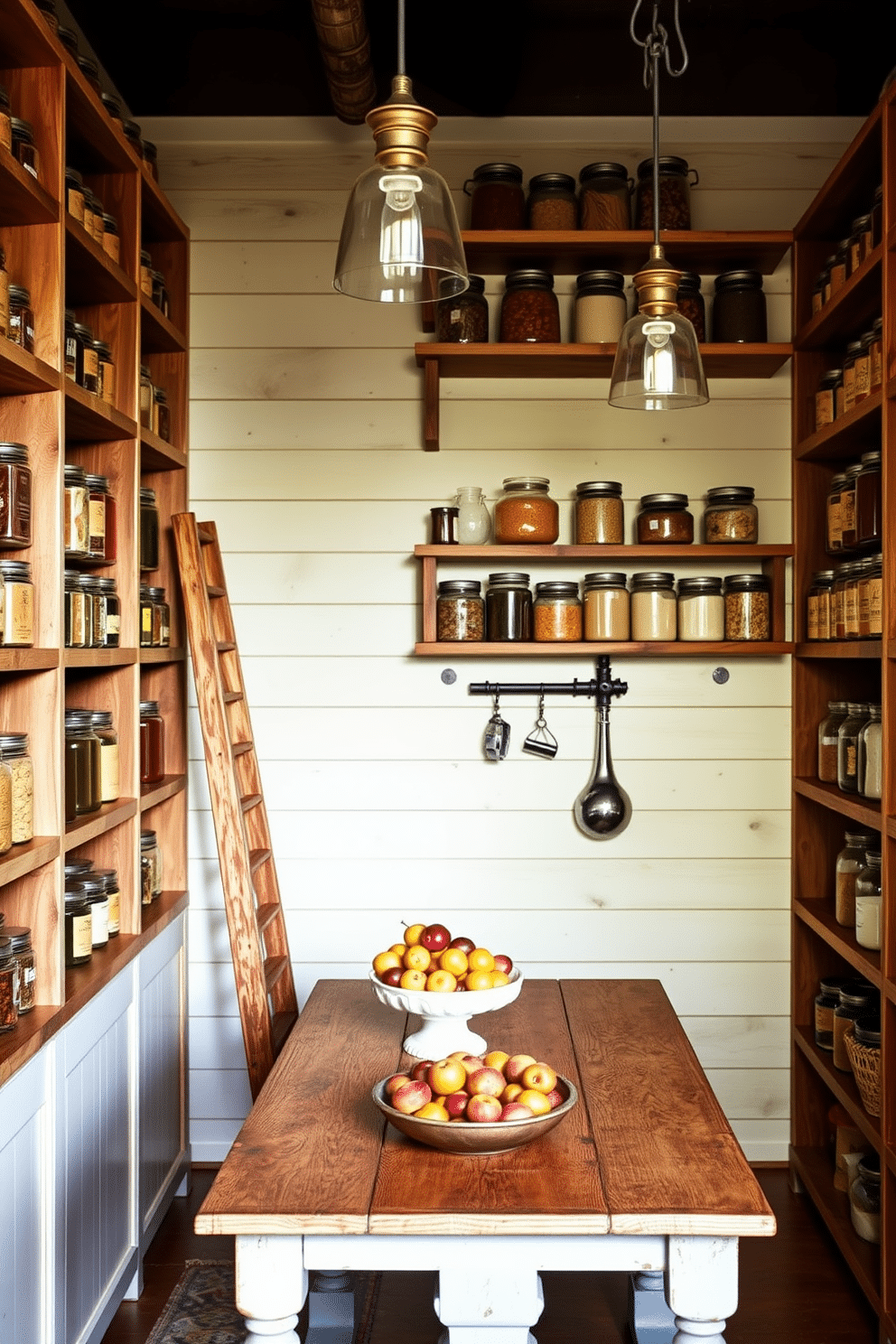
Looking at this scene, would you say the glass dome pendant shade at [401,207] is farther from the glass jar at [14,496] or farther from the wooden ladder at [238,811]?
the wooden ladder at [238,811]

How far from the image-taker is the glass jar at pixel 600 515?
10.5ft

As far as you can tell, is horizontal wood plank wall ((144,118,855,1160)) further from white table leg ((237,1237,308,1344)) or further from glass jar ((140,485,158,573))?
white table leg ((237,1237,308,1344))

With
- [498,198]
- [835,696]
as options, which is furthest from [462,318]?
[835,696]

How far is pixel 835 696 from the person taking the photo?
335 cm

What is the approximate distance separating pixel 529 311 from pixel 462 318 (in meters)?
0.18

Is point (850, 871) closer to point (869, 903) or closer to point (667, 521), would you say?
point (869, 903)

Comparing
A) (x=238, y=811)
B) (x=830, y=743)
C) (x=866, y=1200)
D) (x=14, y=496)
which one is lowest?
(x=866, y=1200)

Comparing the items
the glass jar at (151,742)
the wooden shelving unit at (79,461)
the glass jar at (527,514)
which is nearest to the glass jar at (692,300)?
the glass jar at (527,514)

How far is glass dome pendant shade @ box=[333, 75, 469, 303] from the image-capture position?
1502 mm

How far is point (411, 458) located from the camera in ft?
11.1

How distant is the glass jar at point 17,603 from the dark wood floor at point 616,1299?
153 centimetres

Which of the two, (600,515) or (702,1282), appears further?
(600,515)

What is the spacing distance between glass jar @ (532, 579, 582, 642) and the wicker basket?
1.20m

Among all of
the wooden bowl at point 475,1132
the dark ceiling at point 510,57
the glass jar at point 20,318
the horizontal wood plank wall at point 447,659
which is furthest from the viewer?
the horizontal wood plank wall at point 447,659
